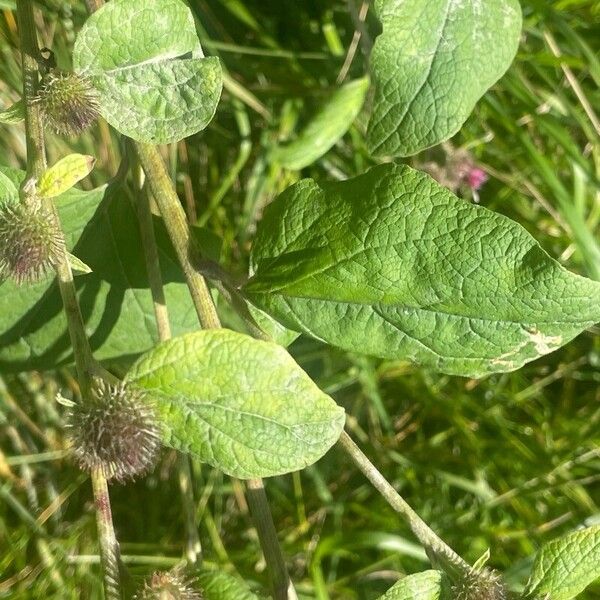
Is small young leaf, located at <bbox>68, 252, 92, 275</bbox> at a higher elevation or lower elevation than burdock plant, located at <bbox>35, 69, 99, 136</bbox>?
lower

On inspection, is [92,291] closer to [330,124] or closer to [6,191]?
[6,191]

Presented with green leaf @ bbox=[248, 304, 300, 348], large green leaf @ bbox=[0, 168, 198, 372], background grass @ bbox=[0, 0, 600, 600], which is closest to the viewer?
green leaf @ bbox=[248, 304, 300, 348]

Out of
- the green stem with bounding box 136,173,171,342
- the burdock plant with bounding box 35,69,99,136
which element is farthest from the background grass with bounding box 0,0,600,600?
the burdock plant with bounding box 35,69,99,136

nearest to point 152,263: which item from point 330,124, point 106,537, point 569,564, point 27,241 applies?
point 27,241

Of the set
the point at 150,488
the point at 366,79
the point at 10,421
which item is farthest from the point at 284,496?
the point at 366,79

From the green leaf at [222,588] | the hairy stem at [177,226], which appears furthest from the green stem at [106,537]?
the hairy stem at [177,226]

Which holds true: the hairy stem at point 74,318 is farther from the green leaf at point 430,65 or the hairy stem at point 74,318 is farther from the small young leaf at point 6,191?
the green leaf at point 430,65

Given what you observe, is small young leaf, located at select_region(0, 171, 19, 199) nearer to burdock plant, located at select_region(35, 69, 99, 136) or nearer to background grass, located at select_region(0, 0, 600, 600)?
burdock plant, located at select_region(35, 69, 99, 136)
